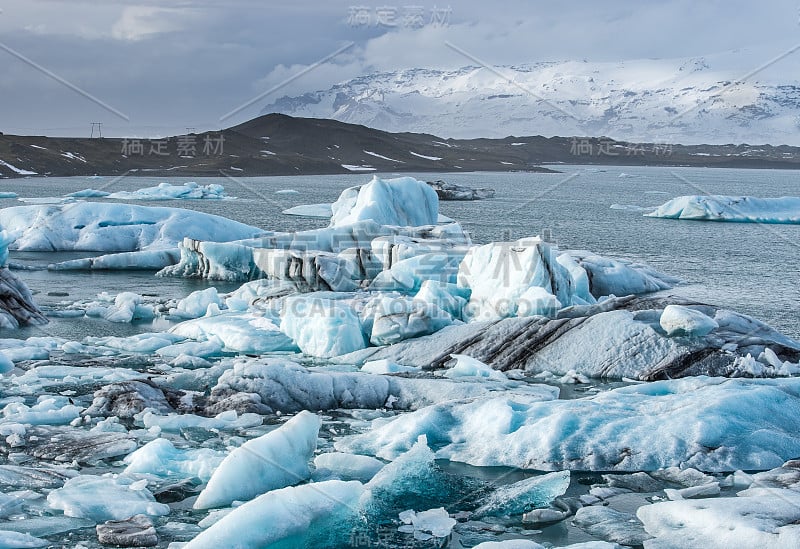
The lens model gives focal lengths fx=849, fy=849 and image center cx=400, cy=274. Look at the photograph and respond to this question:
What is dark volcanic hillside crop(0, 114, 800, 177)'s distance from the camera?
96.8m

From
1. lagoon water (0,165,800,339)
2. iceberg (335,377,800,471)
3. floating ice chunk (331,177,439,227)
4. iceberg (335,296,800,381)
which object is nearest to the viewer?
iceberg (335,377,800,471)

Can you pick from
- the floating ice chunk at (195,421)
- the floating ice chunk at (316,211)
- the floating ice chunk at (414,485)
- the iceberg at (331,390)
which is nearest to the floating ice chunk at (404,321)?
Result: the iceberg at (331,390)

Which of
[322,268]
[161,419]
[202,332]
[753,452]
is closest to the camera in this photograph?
[753,452]

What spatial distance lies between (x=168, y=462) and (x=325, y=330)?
569 cm

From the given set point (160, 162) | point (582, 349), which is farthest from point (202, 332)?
point (160, 162)

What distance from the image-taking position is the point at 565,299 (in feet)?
52.4

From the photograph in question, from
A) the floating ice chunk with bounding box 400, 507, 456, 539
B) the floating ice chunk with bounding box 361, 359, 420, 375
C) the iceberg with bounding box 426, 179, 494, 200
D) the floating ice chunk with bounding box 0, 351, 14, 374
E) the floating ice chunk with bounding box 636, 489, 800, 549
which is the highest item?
the iceberg with bounding box 426, 179, 494, 200

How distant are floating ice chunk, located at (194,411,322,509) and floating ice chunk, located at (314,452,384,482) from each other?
143mm

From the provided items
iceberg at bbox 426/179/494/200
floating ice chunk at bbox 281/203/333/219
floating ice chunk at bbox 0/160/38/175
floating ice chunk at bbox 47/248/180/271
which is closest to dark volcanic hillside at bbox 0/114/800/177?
floating ice chunk at bbox 0/160/38/175

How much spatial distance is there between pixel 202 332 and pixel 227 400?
4.53 meters

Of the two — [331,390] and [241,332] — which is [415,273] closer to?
[241,332]

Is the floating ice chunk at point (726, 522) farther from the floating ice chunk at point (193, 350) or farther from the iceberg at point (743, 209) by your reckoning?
the iceberg at point (743, 209)

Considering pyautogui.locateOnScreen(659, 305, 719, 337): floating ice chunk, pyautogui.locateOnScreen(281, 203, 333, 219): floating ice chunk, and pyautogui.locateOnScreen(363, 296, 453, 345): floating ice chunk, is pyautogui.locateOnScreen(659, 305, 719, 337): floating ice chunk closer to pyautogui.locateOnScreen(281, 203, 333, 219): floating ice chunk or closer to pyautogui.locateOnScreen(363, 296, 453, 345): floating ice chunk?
pyautogui.locateOnScreen(363, 296, 453, 345): floating ice chunk

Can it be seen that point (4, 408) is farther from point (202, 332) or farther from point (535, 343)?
point (535, 343)
